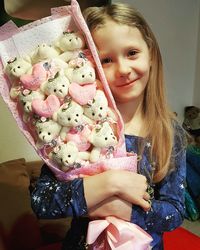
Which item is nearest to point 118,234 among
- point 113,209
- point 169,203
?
point 113,209

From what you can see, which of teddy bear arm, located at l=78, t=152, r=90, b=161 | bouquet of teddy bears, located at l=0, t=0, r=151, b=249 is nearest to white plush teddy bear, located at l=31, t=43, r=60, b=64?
bouquet of teddy bears, located at l=0, t=0, r=151, b=249

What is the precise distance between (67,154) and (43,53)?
0.72 ft

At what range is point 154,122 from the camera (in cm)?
85

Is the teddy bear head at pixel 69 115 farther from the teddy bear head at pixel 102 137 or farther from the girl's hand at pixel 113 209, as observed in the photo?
the girl's hand at pixel 113 209

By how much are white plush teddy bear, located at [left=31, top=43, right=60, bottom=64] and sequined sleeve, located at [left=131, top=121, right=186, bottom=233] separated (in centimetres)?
36

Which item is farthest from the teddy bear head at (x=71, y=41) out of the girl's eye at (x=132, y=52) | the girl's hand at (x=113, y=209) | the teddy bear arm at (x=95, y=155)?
the girl's hand at (x=113, y=209)

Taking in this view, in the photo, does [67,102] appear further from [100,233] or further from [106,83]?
[100,233]

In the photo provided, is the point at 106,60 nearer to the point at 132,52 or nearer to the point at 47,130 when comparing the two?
the point at 132,52

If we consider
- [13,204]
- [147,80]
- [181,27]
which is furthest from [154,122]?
[181,27]

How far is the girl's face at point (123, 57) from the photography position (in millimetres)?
750

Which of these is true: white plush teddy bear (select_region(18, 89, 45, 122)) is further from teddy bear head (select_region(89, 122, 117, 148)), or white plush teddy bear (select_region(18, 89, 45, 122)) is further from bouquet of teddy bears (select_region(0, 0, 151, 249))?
teddy bear head (select_region(89, 122, 117, 148))

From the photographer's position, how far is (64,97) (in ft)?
2.35

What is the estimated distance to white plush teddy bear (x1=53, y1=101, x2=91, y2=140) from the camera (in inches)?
27.3

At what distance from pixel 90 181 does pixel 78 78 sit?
212 millimetres
